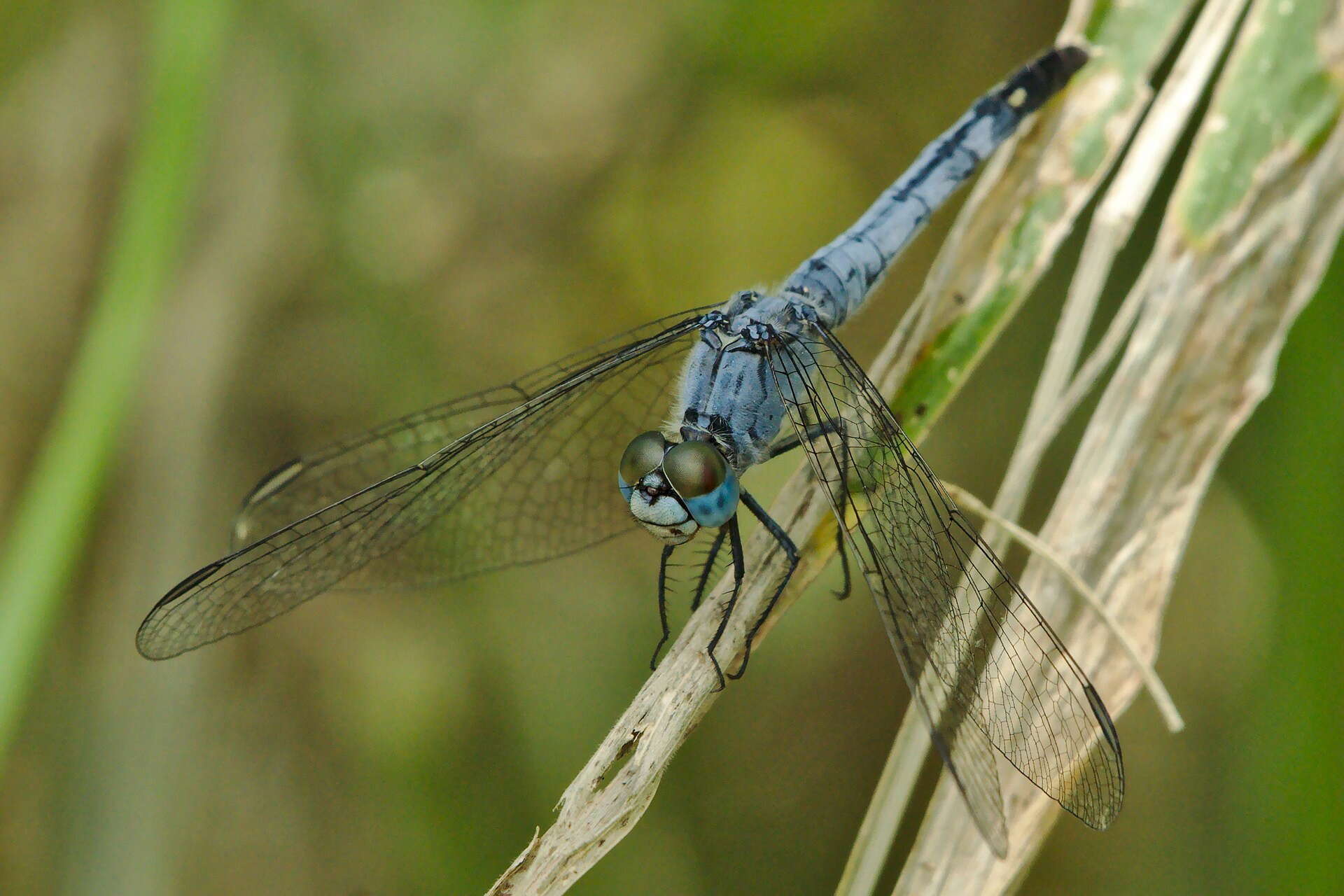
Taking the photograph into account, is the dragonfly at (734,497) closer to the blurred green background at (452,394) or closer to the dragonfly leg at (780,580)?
the dragonfly leg at (780,580)

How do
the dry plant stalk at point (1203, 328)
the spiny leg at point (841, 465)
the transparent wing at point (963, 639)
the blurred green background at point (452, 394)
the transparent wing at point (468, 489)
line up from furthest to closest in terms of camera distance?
the blurred green background at point (452, 394), the transparent wing at point (468, 489), the spiny leg at point (841, 465), the dry plant stalk at point (1203, 328), the transparent wing at point (963, 639)

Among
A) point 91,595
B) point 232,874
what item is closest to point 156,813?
point 232,874

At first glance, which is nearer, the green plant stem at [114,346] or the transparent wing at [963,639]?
the transparent wing at [963,639]

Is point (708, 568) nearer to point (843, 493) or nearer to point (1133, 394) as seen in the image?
point (843, 493)

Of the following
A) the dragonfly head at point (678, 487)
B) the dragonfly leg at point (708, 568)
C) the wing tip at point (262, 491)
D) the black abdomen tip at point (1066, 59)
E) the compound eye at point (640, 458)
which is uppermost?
the wing tip at point (262, 491)

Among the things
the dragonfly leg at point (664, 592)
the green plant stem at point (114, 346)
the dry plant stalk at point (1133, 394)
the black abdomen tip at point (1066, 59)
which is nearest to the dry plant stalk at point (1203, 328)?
the dry plant stalk at point (1133, 394)

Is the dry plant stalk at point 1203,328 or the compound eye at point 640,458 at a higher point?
the compound eye at point 640,458

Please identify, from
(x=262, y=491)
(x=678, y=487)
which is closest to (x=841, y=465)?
(x=678, y=487)
